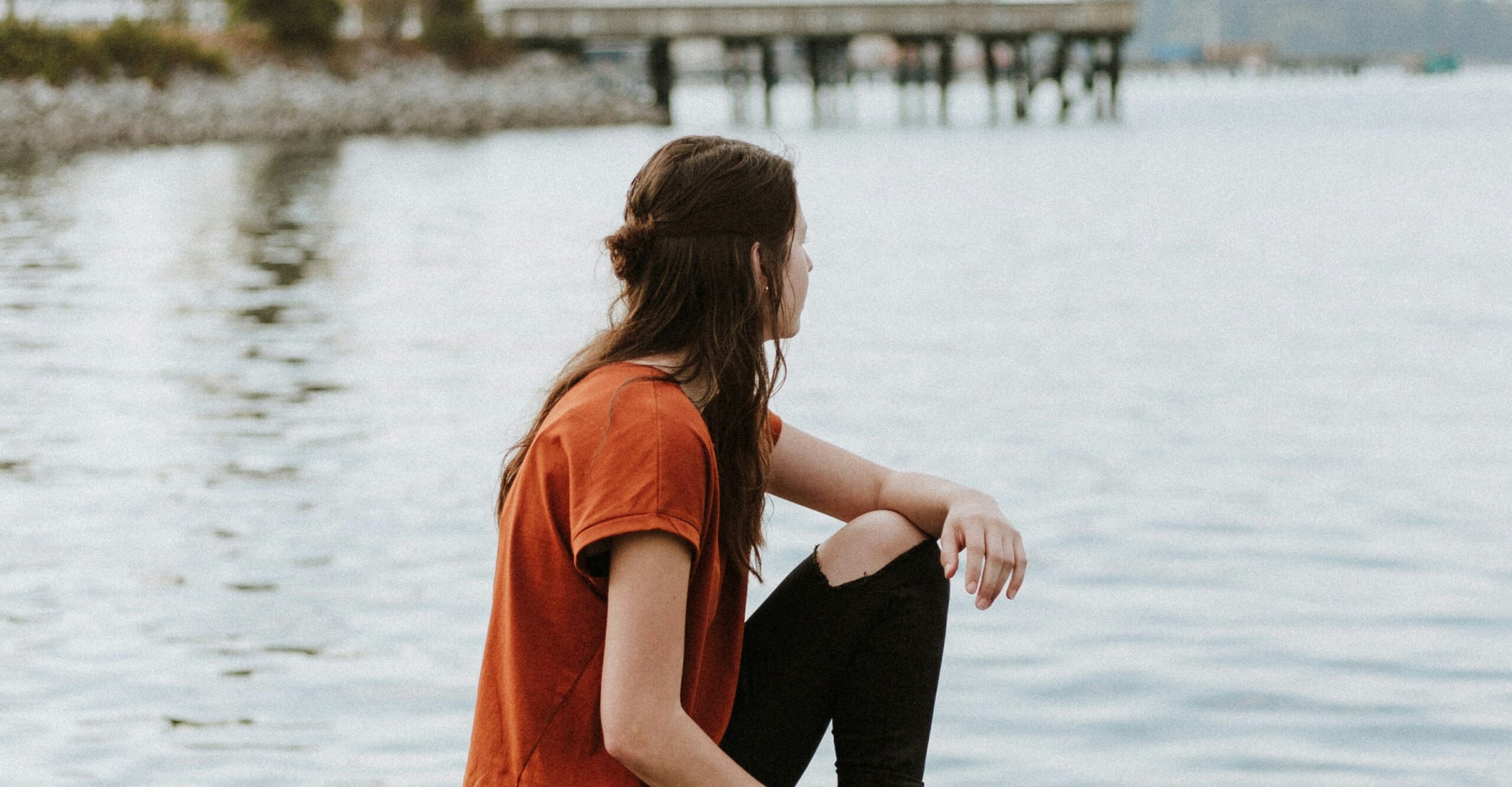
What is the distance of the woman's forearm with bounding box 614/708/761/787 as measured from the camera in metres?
2.04

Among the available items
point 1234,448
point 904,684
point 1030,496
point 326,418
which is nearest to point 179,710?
point 904,684

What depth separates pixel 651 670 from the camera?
2.01m

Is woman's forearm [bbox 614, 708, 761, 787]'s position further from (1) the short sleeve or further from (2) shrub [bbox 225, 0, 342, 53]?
(2) shrub [bbox 225, 0, 342, 53]

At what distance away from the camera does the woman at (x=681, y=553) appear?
1980 millimetres

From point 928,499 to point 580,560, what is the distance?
0.73m

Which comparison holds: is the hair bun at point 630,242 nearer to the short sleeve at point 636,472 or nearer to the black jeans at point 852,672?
the short sleeve at point 636,472

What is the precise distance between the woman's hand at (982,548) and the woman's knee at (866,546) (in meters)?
0.06

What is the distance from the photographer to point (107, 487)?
22.4ft

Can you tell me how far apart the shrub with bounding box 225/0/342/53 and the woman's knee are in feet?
165

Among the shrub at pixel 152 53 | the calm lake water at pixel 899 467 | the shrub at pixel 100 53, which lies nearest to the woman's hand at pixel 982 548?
the calm lake water at pixel 899 467

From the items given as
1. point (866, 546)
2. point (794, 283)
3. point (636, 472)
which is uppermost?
point (794, 283)

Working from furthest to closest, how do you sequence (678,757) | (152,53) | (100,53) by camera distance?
(152,53) → (100,53) → (678,757)

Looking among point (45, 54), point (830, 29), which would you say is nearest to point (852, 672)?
point (45, 54)

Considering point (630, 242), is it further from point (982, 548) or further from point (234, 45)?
point (234, 45)
